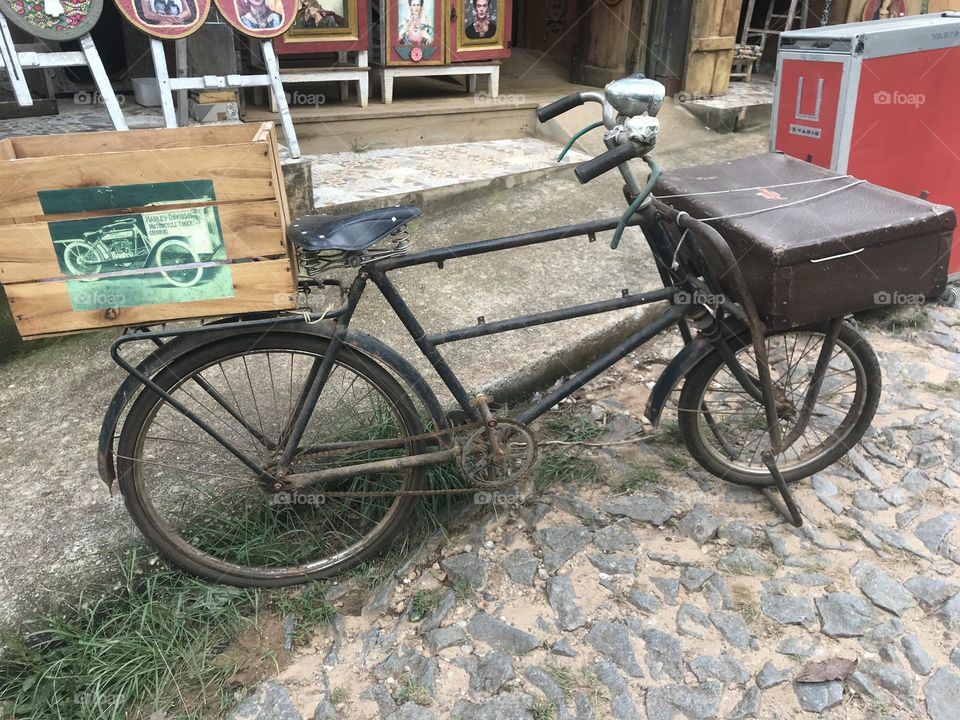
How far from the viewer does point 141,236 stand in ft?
6.84

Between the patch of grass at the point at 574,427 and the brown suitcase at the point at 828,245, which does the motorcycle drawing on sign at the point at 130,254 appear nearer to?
the brown suitcase at the point at 828,245

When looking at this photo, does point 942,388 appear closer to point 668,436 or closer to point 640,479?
point 668,436

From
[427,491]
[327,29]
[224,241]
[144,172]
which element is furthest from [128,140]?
[327,29]

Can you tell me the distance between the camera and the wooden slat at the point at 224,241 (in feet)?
6.58

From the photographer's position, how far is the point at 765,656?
2.32 metres

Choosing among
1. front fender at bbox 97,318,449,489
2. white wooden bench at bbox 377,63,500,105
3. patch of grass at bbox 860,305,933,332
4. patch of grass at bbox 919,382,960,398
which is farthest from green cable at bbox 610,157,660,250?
white wooden bench at bbox 377,63,500,105

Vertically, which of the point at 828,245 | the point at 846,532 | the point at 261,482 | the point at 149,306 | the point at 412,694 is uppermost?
the point at 828,245

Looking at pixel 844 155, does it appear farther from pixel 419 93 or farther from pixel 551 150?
pixel 419 93

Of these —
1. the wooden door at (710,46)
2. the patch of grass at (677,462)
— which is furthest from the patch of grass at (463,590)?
the wooden door at (710,46)

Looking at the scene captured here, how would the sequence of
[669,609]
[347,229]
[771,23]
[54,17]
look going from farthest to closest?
[771,23], [54,17], [669,609], [347,229]

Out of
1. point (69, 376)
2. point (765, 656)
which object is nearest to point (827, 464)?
point (765, 656)

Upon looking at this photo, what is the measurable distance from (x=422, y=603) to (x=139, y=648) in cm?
89

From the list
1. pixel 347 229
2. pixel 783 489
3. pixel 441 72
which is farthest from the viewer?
→ pixel 441 72

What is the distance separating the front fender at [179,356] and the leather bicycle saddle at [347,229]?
0.29m
